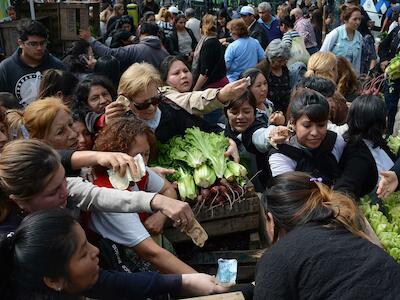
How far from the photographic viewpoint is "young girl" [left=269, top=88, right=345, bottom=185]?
360 cm

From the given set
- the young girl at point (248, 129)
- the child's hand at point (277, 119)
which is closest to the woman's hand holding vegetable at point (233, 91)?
the young girl at point (248, 129)

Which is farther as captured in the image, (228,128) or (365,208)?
(228,128)

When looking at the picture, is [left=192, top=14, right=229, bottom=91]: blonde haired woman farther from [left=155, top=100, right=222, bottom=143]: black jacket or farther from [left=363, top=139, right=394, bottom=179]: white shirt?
[left=363, top=139, right=394, bottom=179]: white shirt

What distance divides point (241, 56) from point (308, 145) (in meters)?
4.06

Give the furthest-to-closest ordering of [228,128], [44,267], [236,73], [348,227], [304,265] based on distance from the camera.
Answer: [236,73] → [228,128] → [348,227] → [304,265] → [44,267]

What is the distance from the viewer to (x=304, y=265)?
7.19 feet

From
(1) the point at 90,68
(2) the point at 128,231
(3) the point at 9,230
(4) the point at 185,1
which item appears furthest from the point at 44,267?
(4) the point at 185,1

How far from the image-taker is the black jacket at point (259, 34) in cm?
988

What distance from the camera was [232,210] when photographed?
3.77 m

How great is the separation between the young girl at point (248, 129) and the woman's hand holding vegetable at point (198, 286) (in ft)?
5.80

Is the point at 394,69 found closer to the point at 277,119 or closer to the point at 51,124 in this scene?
the point at 277,119

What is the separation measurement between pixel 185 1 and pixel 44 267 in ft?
52.0

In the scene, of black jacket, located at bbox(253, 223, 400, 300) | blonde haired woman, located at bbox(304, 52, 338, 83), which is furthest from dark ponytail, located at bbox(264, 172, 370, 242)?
blonde haired woman, located at bbox(304, 52, 338, 83)

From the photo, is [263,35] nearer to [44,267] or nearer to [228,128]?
[228,128]
